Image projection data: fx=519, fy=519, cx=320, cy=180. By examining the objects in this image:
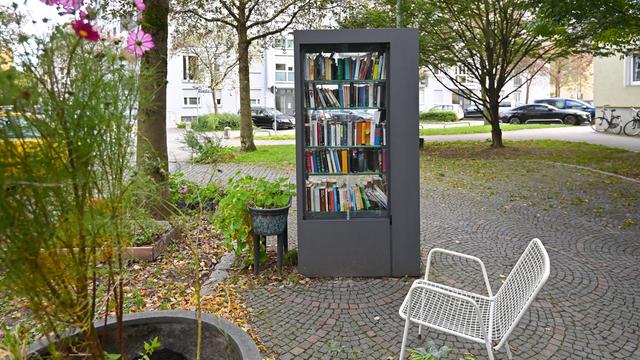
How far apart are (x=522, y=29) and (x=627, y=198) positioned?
8.99 meters

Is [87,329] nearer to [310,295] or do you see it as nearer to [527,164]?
[310,295]

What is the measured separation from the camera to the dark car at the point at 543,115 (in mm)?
32125

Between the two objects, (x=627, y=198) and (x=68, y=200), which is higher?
(x=68, y=200)

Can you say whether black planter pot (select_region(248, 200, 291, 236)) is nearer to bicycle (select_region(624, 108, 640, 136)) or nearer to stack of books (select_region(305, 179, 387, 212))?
stack of books (select_region(305, 179, 387, 212))

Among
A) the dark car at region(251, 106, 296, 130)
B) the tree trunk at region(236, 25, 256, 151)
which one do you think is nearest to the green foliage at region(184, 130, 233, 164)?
the tree trunk at region(236, 25, 256, 151)

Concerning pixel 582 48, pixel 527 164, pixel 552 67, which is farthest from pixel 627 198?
pixel 552 67

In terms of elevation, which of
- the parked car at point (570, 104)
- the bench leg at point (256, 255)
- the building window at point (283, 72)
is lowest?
the bench leg at point (256, 255)

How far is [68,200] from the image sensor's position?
2084 millimetres

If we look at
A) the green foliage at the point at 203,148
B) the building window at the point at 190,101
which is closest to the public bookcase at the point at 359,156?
the green foliage at the point at 203,148

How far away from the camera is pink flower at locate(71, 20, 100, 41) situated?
184 centimetres

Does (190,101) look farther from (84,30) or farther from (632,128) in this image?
Result: (84,30)

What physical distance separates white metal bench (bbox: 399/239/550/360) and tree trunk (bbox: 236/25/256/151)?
1522cm

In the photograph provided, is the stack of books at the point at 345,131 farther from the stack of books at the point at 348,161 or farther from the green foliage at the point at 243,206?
the green foliage at the point at 243,206

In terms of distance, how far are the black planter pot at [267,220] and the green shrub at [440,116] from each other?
3694 centimetres
